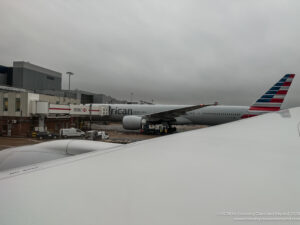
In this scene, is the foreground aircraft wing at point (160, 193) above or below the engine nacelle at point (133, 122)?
above

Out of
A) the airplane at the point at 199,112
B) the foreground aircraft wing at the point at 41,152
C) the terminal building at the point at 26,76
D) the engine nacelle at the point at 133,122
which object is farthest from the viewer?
the terminal building at the point at 26,76

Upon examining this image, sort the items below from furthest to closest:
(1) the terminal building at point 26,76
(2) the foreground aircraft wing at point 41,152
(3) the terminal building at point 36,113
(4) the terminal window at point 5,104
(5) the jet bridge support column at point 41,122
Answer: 1. (1) the terminal building at point 26,76
2. (5) the jet bridge support column at point 41,122
3. (4) the terminal window at point 5,104
4. (3) the terminal building at point 36,113
5. (2) the foreground aircraft wing at point 41,152

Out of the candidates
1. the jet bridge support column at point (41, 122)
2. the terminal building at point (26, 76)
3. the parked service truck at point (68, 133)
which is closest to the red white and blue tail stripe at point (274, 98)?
the parked service truck at point (68, 133)

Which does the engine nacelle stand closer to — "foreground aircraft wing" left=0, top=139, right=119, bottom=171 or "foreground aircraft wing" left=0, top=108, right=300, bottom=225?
"foreground aircraft wing" left=0, top=139, right=119, bottom=171

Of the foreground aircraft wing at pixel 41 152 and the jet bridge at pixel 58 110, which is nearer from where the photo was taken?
the foreground aircraft wing at pixel 41 152

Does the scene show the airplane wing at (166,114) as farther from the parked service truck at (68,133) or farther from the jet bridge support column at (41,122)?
the jet bridge support column at (41,122)

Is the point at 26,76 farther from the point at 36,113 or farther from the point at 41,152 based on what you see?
the point at 41,152

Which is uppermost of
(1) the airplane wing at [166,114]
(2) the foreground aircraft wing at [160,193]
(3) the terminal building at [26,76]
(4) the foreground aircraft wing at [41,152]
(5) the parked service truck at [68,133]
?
(3) the terminal building at [26,76]

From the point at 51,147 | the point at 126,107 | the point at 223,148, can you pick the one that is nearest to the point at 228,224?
the point at 223,148

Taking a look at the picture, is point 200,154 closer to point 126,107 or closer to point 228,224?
point 228,224

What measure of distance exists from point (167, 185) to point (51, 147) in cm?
285

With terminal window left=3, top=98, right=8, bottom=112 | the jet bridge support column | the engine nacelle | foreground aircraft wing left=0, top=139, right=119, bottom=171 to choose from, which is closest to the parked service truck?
the jet bridge support column

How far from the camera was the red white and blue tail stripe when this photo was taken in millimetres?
14459

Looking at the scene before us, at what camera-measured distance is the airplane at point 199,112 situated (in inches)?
568
